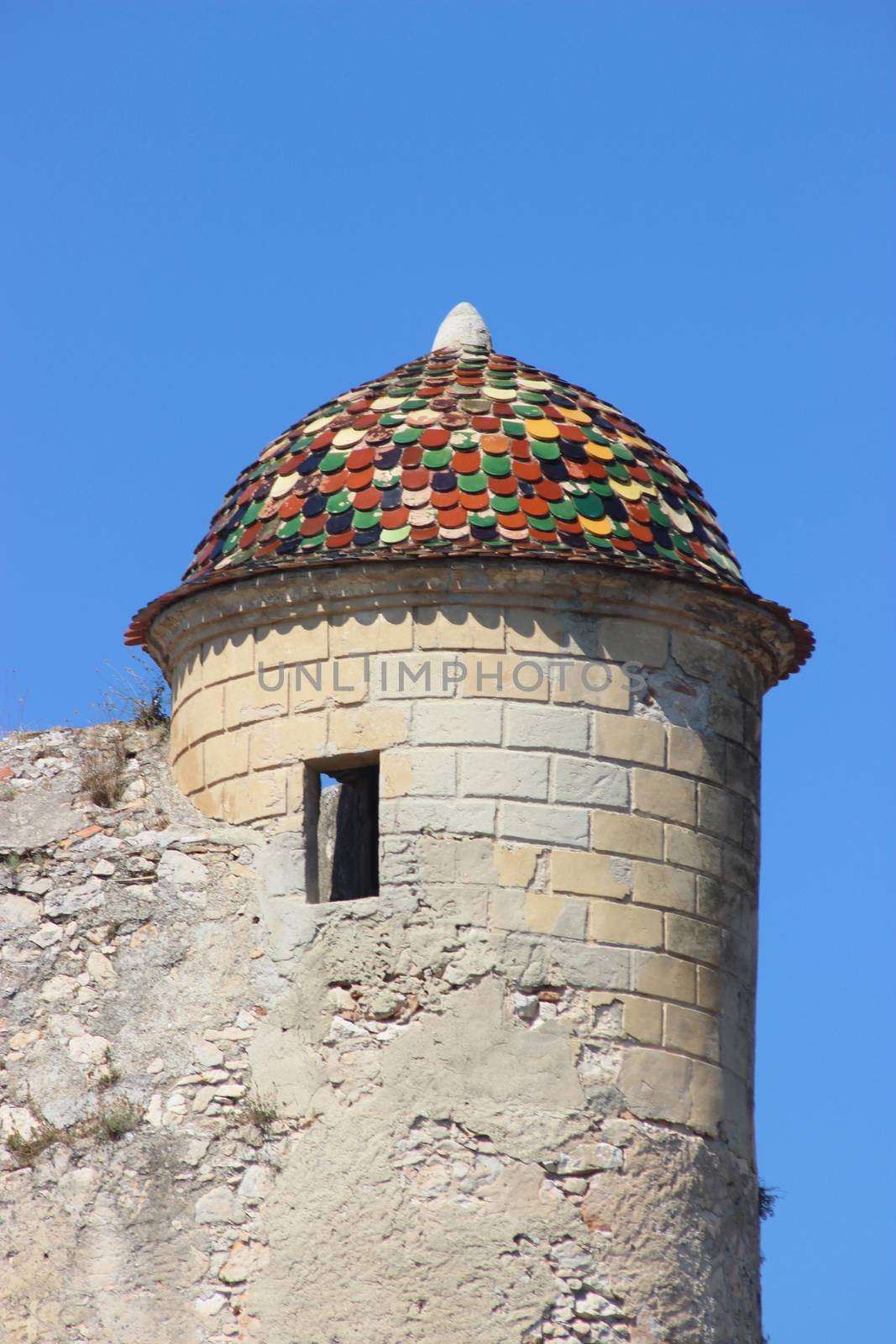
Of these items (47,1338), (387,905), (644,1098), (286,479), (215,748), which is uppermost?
(286,479)

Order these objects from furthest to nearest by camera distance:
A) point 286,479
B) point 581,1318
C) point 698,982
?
1. point 286,479
2. point 698,982
3. point 581,1318

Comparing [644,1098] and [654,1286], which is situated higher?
[644,1098]

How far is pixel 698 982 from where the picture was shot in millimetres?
14500

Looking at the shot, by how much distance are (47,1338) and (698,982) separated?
3.80m

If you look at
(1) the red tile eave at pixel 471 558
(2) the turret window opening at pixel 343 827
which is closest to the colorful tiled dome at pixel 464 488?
(1) the red tile eave at pixel 471 558

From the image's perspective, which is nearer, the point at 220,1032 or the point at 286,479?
the point at 220,1032

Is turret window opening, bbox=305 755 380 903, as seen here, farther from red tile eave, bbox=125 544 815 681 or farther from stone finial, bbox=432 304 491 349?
stone finial, bbox=432 304 491 349

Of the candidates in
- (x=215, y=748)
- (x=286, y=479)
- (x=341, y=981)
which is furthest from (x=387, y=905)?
(x=286, y=479)

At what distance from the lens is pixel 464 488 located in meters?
14.9

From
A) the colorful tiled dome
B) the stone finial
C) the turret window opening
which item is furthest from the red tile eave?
the stone finial

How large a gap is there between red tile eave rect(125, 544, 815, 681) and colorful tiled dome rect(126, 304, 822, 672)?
1cm

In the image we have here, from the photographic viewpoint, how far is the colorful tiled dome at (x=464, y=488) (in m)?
14.7

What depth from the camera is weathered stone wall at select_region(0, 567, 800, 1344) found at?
1373cm

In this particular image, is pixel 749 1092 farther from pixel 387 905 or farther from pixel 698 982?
pixel 387 905
